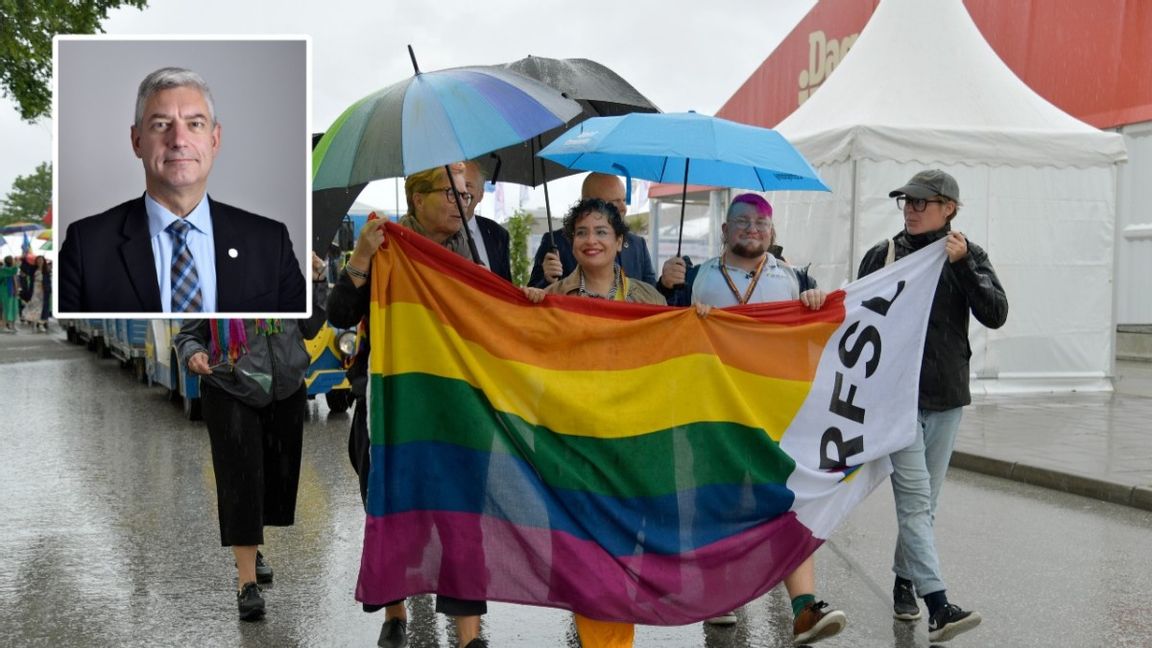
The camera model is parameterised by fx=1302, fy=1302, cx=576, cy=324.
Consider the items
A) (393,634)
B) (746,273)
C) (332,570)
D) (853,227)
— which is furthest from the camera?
(853,227)

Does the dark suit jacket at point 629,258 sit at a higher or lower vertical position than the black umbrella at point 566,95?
lower

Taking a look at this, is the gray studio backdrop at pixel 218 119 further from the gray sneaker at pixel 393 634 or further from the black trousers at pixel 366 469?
the gray sneaker at pixel 393 634

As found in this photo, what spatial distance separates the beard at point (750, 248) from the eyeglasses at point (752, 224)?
0.22ft

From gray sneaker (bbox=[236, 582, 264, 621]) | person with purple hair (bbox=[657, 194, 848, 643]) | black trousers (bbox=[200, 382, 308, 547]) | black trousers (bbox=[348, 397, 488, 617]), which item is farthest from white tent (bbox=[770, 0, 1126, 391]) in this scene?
black trousers (bbox=[348, 397, 488, 617])

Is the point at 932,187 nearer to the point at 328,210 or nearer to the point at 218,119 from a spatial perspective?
the point at 328,210

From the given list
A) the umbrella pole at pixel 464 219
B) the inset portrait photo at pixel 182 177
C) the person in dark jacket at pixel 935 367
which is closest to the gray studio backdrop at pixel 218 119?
the inset portrait photo at pixel 182 177

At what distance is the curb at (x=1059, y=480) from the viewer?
30.2 ft

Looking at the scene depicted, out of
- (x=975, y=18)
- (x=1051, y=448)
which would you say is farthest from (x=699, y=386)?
(x=975, y=18)

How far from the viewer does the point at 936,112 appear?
14922mm

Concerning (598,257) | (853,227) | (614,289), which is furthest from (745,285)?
(853,227)

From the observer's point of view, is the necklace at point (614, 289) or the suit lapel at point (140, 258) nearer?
the suit lapel at point (140, 258)

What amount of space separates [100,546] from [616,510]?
4015 mm

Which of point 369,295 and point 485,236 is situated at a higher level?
point 485,236

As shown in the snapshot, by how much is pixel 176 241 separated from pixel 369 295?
161 cm
